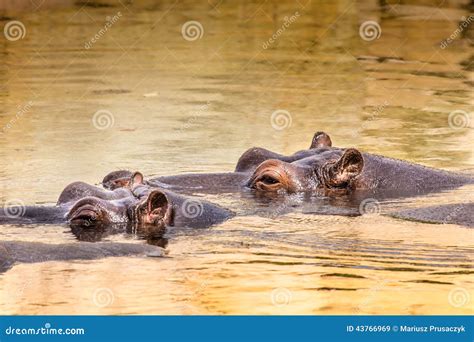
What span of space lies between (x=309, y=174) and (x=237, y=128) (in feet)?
12.2

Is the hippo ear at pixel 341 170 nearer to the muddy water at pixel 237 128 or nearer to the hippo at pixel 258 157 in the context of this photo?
the hippo at pixel 258 157

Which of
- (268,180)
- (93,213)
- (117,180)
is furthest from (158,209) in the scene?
(268,180)

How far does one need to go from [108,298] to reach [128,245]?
4.14 ft

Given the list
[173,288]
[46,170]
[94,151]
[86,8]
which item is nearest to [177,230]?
[173,288]

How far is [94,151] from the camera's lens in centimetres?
1580

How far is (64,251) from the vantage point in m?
10.6

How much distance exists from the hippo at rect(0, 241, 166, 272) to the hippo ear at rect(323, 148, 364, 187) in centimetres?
291

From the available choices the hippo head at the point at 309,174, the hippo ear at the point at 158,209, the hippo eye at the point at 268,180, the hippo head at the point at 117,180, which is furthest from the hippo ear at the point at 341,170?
the hippo ear at the point at 158,209

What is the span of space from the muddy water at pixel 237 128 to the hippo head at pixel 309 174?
19.7 inches

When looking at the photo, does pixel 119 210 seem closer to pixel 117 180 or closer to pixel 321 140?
pixel 117 180

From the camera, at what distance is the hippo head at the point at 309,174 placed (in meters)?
13.4

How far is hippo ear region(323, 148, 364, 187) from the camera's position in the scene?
13.6 meters

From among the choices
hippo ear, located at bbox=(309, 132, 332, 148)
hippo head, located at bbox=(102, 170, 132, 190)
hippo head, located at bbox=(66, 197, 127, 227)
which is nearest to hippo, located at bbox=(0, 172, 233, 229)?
hippo head, located at bbox=(66, 197, 127, 227)

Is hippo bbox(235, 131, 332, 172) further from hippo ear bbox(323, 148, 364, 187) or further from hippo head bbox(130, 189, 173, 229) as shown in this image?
hippo head bbox(130, 189, 173, 229)
